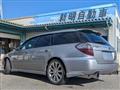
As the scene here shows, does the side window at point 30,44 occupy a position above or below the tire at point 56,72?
above

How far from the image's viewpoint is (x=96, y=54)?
8.33m

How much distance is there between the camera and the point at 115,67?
29.5ft

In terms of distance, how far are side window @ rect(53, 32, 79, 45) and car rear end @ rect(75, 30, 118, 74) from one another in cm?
22

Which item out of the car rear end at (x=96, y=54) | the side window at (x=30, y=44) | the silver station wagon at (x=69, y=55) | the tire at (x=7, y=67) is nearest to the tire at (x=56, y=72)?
the silver station wagon at (x=69, y=55)

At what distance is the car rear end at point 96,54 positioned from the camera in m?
8.15

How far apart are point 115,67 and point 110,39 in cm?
1033

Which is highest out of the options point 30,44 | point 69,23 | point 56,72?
point 69,23

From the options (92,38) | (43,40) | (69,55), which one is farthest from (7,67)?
(92,38)

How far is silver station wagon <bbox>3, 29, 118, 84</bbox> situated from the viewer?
8.24 m

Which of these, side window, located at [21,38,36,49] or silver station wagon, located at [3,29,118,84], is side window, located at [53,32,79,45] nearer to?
silver station wagon, located at [3,29,118,84]

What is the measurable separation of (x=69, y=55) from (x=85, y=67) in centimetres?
71

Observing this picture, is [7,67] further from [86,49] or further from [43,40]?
[86,49]

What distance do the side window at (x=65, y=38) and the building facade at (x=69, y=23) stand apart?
893 centimetres

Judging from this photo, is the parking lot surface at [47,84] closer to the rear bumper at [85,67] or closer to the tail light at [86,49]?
the rear bumper at [85,67]
